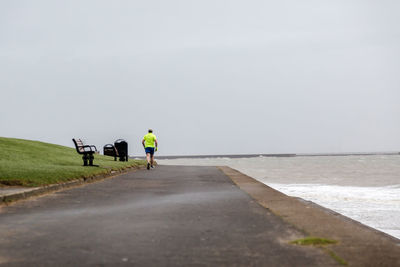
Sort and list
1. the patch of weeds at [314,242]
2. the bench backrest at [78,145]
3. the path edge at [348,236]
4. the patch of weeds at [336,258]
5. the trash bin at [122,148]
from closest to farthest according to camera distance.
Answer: the patch of weeds at [336,258], the path edge at [348,236], the patch of weeds at [314,242], the bench backrest at [78,145], the trash bin at [122,148]

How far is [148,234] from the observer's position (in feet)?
20.5

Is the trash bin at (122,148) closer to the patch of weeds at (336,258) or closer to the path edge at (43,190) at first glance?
the path edge at (43,190)

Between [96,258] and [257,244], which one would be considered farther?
[257,244]

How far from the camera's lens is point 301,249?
17.2ft

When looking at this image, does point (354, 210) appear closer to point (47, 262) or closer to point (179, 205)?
point (179, 205)

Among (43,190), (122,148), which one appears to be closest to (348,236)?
(43,190)

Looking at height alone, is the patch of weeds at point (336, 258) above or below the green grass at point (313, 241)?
below

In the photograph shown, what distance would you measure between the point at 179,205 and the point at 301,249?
14.7ft

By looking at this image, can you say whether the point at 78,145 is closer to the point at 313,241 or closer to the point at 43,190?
the point at 43,190

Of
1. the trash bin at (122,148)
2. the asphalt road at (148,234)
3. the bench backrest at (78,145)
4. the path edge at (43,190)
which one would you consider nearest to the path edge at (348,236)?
the asphalt road at (148,234)

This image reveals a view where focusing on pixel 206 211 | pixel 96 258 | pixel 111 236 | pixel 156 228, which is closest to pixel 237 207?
pixel 206 211

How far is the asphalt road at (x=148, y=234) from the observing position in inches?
191

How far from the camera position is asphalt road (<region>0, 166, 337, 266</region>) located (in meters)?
4.85

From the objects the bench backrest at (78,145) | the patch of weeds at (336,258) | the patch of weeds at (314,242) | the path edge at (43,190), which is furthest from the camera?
the bench backrest at (78,145)
